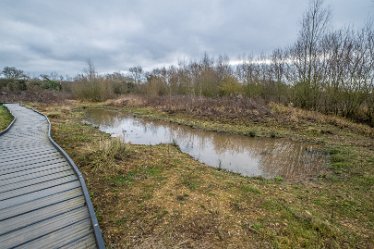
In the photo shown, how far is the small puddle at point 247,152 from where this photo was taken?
701 centimetres

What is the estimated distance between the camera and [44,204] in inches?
150

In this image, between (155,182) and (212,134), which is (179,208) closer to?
(155,182)

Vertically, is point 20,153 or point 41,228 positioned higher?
point 20,153

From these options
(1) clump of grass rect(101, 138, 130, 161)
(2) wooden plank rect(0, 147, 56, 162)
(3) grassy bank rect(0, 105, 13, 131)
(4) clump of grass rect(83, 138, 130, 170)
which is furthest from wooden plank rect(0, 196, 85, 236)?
(3) grassy bank rect(0, 105, 13, 131)

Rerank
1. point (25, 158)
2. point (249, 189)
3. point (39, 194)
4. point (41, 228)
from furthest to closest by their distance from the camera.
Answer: point (25, 158)
point (249, 189)
point (39, 194)
point (41, 228)

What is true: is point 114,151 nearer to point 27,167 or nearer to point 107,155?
point 107,155

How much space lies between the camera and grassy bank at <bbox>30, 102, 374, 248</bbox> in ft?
11.2

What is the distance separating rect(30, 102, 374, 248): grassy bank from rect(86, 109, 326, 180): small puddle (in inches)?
29.2

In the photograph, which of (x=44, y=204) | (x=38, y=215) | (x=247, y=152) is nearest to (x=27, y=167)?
(x=44, y=204)

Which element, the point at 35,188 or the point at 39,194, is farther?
the point at 35,188

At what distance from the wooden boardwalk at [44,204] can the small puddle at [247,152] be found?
420cm

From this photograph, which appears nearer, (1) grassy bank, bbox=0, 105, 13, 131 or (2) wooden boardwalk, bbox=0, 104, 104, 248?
(2) wooden boardwalk, bbox=0, 104, 104, 248

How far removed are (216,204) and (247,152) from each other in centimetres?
507

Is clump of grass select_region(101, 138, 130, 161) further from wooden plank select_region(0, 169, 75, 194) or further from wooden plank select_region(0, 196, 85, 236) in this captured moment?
wooden plank select_region(0, 196, 85, 236)
